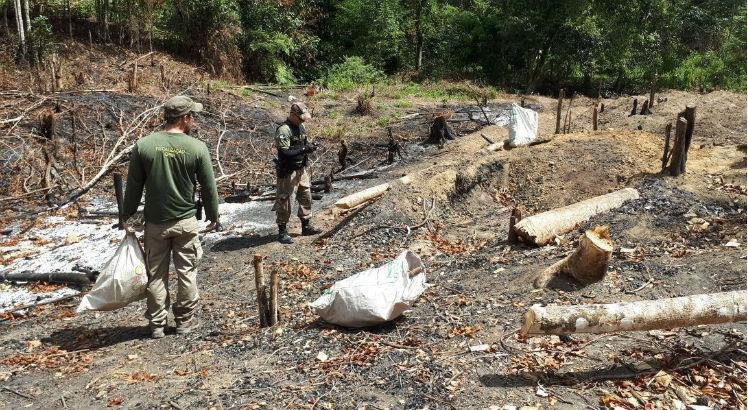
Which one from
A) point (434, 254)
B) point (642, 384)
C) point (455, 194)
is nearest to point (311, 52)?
point (455, 194)

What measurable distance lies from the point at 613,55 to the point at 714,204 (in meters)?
17.7

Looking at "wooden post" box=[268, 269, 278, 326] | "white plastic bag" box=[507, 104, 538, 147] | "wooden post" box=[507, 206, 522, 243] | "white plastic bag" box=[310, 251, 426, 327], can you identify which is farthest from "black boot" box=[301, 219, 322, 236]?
"white plastic bag" box=[507, 104, 538, 147]

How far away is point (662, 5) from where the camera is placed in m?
22.9

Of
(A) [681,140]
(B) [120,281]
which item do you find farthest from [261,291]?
(A) [681,140]

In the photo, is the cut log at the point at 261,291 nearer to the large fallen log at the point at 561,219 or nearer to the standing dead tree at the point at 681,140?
the large fallen log at the point at 561,219

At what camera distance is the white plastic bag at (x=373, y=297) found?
4145 millimetres

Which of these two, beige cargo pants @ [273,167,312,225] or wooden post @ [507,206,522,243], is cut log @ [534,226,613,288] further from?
beige cargo pants @ [273,167,312,225]

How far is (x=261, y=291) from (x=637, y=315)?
2648mm

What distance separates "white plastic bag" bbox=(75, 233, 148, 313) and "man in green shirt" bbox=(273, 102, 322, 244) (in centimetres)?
279

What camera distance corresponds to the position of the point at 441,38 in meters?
24.9

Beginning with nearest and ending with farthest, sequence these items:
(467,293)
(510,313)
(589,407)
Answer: (589,407), (510,313), (467,293)

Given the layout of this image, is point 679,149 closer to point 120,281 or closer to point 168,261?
point 168,261

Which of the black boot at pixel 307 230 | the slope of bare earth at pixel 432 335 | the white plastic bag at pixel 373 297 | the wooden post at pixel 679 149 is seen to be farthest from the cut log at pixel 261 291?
the wooden post at pixel 679 149

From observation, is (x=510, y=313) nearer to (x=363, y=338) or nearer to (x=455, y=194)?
(x=363, y=338)
